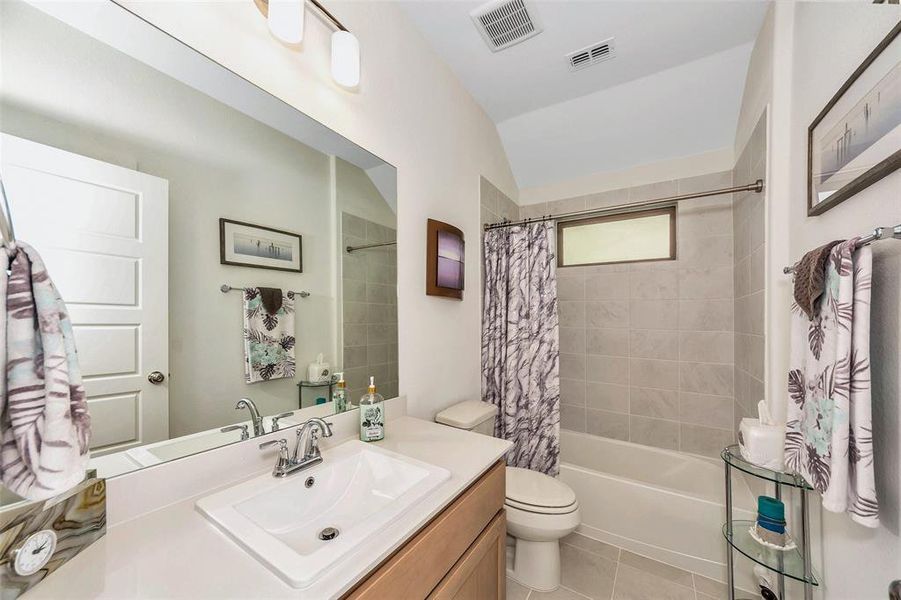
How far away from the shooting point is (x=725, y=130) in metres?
2.16

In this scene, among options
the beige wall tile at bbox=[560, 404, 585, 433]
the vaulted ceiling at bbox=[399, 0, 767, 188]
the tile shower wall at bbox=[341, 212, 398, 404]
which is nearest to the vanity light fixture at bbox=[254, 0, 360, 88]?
the tile shower wall at bbox=[341, 212, 398, 404]

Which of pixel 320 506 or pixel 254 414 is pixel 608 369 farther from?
Answer: pixel 254 414

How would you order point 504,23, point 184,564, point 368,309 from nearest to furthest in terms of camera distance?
point 184,564 < point 368,309 < point 504,23

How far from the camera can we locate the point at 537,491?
5.41 feet

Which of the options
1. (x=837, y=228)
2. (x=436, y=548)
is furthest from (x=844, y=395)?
(x=436, y=548)

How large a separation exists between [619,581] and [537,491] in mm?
607

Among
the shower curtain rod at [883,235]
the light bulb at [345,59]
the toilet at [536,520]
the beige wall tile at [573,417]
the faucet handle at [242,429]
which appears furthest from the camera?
the beige wall tile at [573,417]

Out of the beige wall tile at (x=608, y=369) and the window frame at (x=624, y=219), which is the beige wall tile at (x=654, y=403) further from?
the window frame at (x=624, y=219)

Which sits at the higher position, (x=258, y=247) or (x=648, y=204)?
(x=648, y=204)

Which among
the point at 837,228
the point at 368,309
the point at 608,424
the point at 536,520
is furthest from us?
the point at 608,424

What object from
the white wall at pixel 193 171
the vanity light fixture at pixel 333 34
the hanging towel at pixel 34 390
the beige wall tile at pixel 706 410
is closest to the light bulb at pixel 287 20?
the vanity light fixture at pixel 333 34

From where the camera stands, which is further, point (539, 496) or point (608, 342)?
point (608, 342)

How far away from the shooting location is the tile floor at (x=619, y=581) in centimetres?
159

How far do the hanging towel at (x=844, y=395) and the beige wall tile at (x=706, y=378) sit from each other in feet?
5.17
